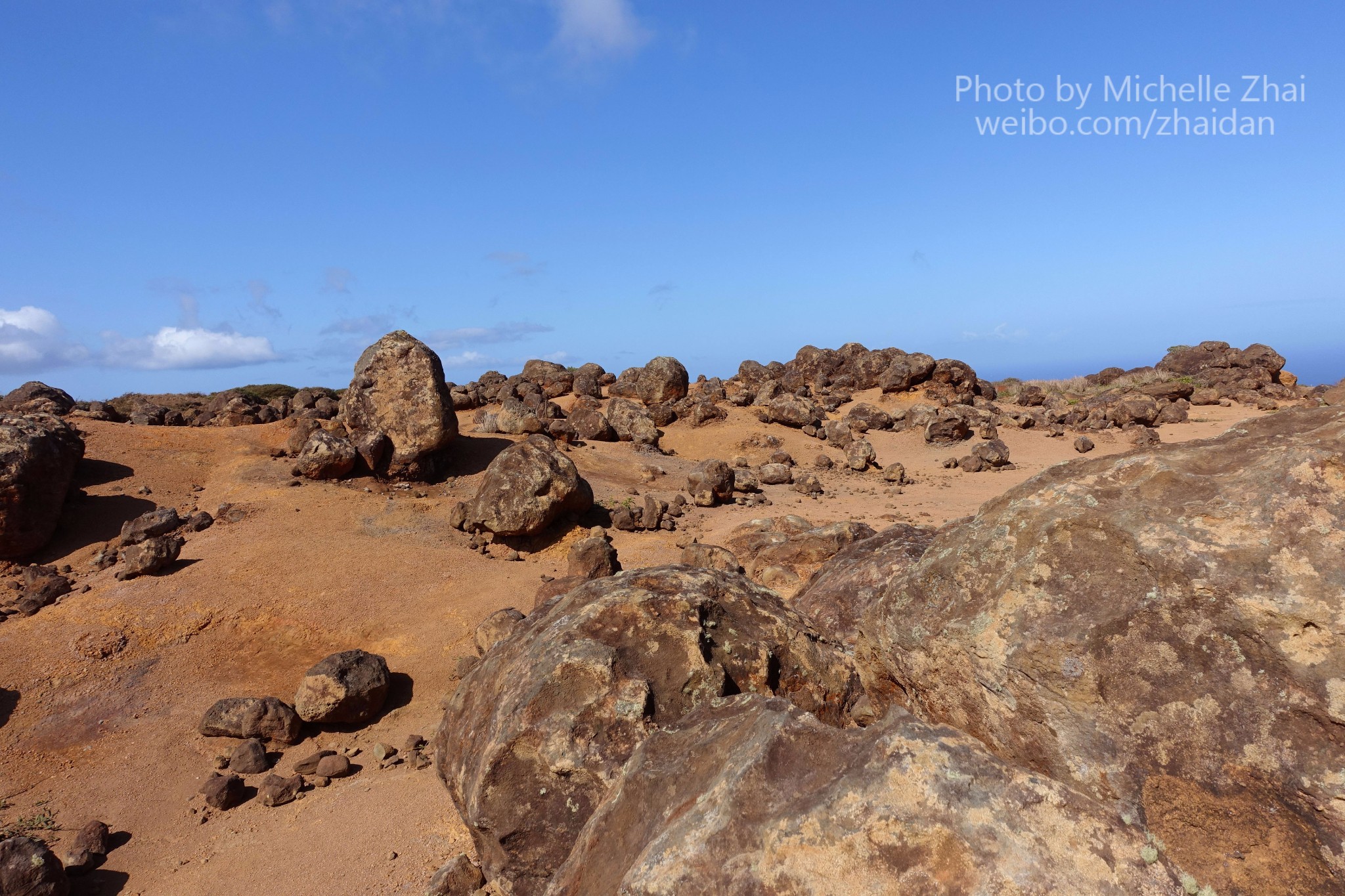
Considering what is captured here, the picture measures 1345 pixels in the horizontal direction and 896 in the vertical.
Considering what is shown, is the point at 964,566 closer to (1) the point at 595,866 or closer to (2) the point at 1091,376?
(1) the point at 595,866

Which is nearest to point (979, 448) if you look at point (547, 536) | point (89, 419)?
point (547, 536)

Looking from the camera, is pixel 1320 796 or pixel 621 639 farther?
pixel 621 639

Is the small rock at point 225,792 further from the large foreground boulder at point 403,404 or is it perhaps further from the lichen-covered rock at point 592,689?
the large foreground boulder at point 403,404

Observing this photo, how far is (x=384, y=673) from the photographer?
323 inches

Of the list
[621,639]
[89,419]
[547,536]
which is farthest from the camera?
[89,419]

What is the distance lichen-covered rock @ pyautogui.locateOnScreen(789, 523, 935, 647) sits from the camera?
561cm

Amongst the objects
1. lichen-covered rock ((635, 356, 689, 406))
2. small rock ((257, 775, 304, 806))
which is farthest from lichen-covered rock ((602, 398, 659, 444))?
small rock ((257, 775, 304, 806))

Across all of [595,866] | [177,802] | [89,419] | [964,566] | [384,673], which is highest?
[89,419]

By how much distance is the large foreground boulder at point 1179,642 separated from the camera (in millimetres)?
2475


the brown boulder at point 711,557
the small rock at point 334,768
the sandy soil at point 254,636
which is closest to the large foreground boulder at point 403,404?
the sandy soil at point 254,636

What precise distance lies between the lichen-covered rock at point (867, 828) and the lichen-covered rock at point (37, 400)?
1999 cm

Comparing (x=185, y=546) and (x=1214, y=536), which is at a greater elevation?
(x=1214, y=536)

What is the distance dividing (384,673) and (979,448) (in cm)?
1570

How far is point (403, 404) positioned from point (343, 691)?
7939mm
